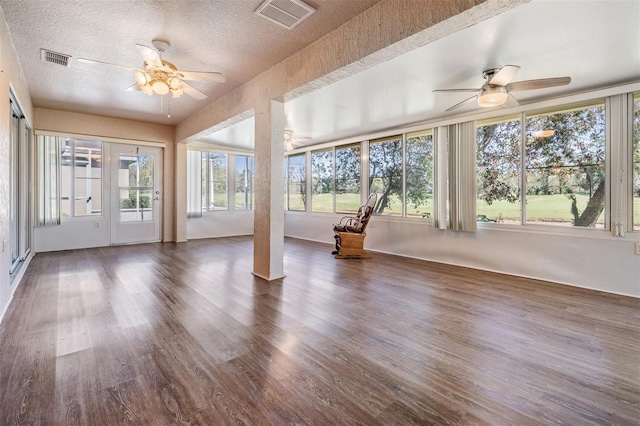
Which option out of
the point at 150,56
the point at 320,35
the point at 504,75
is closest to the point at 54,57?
the point at 150,56

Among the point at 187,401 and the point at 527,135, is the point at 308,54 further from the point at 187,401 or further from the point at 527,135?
the point at 527,135

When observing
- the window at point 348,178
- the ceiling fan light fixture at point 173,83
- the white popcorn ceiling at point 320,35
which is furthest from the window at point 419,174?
the ceiling fan light fixture at point 173,83

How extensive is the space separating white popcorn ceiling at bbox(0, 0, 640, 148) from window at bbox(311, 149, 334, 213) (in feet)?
Result: 9.75

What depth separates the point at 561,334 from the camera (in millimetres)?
2352

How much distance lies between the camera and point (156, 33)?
2.82 meters

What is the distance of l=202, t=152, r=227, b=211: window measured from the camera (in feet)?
24.9

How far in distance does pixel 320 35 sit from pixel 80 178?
18.8ft

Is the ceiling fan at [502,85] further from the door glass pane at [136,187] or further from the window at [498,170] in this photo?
the door glass pane at [136,187]

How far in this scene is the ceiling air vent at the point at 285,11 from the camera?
2365mm

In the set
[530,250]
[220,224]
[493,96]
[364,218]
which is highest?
[493,96]

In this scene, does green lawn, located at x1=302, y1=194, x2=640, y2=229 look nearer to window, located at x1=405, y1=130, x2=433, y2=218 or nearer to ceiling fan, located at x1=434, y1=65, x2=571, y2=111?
window, located at x1=405, y1=130, x2=433, y2=218

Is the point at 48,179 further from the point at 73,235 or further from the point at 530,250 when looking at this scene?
the point at 530,250

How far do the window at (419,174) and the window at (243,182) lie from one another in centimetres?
434

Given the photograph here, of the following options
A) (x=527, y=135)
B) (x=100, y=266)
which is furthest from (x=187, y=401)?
(x=527, y=135)
